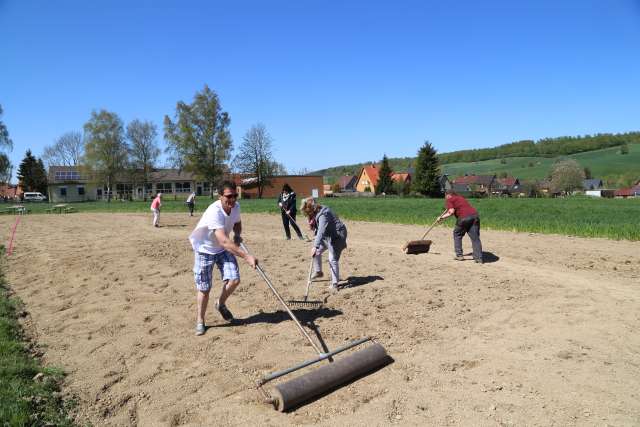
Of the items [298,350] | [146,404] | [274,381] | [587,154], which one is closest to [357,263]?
[298,350]

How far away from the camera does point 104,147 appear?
5962cm

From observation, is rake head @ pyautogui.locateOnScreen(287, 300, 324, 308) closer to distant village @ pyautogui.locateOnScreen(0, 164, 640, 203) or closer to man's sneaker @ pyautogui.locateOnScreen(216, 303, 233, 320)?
man's sneaker @ pyautogui.locateOnScreen(216, 303, 233, 320)

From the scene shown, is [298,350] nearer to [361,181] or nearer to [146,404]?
[146,404]

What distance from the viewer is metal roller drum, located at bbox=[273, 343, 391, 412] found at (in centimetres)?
398

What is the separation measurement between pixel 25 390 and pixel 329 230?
4.71 metres

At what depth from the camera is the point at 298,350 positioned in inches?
206

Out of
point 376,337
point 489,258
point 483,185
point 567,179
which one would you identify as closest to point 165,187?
point 483,185

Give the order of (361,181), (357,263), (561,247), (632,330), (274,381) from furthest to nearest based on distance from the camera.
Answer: (361,181) < (561,247) < (357,263) < (632,330) < (274,381)

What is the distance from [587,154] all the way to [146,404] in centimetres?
13581

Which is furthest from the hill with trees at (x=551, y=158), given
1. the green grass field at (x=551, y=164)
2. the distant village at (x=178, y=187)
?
the distant village at (x=178, y=187)

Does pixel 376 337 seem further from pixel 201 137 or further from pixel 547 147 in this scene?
pixel 547 147

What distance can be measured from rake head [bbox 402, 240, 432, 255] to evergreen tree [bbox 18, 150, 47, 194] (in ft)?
272

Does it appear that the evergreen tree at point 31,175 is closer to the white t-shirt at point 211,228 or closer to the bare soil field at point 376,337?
the bare soil field at point 376,337

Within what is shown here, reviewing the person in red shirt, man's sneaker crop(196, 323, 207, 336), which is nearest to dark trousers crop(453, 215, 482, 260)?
the person in red shirt
